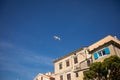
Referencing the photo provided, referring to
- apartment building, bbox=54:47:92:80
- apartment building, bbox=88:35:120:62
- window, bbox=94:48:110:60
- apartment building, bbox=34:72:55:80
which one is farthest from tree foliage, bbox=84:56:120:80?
apartment building, bbox=34:72:55:80

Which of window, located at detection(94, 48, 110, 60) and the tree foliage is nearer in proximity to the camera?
the tree foliage

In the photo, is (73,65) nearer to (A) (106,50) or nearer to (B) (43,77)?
(A) (106,50)

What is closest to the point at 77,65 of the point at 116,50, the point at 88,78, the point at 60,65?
the point at 60,65

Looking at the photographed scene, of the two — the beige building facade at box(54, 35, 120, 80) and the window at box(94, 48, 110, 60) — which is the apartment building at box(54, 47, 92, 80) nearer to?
the beige building facade at box(54, 35, 120, 80)

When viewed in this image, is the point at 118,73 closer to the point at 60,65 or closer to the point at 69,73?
the point at 69,73

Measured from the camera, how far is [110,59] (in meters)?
21.3

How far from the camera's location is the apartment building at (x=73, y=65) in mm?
33381

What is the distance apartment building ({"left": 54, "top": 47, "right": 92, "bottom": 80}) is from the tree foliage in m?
9.65

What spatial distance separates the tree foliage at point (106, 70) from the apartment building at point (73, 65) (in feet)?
31.7

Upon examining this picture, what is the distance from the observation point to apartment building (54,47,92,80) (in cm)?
3338

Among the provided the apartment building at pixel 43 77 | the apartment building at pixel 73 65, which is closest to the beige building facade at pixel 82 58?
the apartment building at pixel 73 65

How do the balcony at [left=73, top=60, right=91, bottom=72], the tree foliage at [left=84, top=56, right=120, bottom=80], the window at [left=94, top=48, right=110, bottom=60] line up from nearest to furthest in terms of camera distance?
the tree foliage at [left=84, top=56, right=120, bottom=80], the window at [left=94, top=48, right=110, bottom=60], the balcony at [left=73, top=60, right=91, bottom=72]

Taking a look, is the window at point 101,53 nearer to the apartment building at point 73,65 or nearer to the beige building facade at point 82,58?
the beige building facade at point 82,58

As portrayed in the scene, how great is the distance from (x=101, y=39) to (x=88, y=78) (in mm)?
14705
